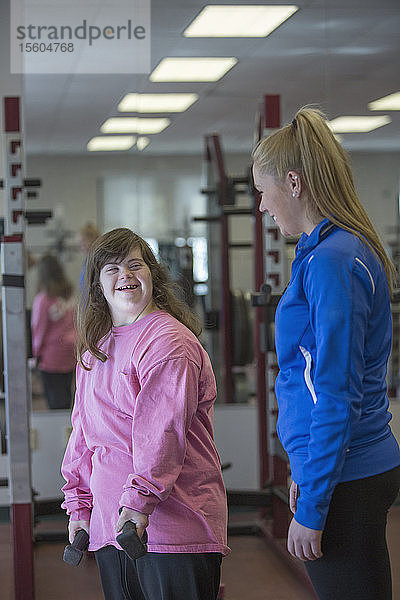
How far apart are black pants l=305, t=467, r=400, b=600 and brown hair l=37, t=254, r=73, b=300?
287 centimetres

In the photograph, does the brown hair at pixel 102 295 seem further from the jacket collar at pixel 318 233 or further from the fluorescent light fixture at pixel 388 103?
the fluorescent light fixture at pixel 388 103

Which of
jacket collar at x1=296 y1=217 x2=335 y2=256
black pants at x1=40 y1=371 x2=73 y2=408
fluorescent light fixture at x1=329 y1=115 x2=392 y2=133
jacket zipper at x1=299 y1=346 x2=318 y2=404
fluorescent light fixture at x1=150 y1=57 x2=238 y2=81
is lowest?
black pants at x1=40 y1=371 x2=73 y2=408

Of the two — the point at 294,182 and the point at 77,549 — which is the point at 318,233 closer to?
the point at 294,182

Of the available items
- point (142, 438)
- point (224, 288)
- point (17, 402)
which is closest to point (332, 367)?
point (142, 438)

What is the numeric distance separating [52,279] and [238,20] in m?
1.64

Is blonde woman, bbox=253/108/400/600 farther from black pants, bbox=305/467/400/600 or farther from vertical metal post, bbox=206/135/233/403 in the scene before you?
vertical metal post, bbox=206/135/233/403

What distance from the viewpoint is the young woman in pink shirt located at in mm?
1682

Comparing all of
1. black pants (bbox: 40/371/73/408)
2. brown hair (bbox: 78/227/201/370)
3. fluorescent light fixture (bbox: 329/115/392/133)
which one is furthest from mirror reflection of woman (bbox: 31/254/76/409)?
brown hair (bbox: 78/227/201/370)

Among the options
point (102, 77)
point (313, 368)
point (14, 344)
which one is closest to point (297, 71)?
point (102, 77)

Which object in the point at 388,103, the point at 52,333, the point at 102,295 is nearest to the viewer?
the point at 102,295

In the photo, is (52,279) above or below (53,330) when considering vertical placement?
above

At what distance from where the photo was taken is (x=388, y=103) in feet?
13.4

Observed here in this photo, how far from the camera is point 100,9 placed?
12.7 ft

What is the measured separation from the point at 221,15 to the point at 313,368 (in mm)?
3092
